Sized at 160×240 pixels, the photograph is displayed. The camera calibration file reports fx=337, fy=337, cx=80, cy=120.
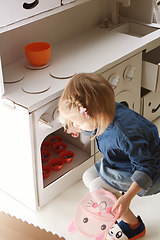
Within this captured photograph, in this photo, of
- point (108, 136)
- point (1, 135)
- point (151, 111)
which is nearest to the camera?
point (108, 136)

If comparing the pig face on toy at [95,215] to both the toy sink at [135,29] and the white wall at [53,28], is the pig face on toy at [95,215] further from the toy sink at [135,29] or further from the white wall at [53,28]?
the toy sink at [135,29]

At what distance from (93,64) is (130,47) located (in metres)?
0.29

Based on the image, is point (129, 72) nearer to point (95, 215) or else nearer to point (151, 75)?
point (151, 75)

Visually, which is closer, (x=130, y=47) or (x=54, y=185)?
(x=54, y=185)

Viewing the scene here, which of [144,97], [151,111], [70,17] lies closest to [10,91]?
[70,17]

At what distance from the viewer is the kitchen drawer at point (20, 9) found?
1.29 meters

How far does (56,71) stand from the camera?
1.61m

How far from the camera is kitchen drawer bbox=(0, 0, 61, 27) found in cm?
129

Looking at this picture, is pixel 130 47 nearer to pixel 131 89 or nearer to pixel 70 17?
pixel 131 89

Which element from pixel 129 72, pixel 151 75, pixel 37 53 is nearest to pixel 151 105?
pixel 151 75

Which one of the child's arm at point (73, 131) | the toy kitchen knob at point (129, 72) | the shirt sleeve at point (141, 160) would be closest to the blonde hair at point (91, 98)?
the shirt sleeve at point (141, 160)

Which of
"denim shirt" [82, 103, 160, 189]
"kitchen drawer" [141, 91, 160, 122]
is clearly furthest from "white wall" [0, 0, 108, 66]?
"denim shirt" [82, 103, 160, 189]

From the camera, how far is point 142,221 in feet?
5.03

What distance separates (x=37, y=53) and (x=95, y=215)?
2.57ft
